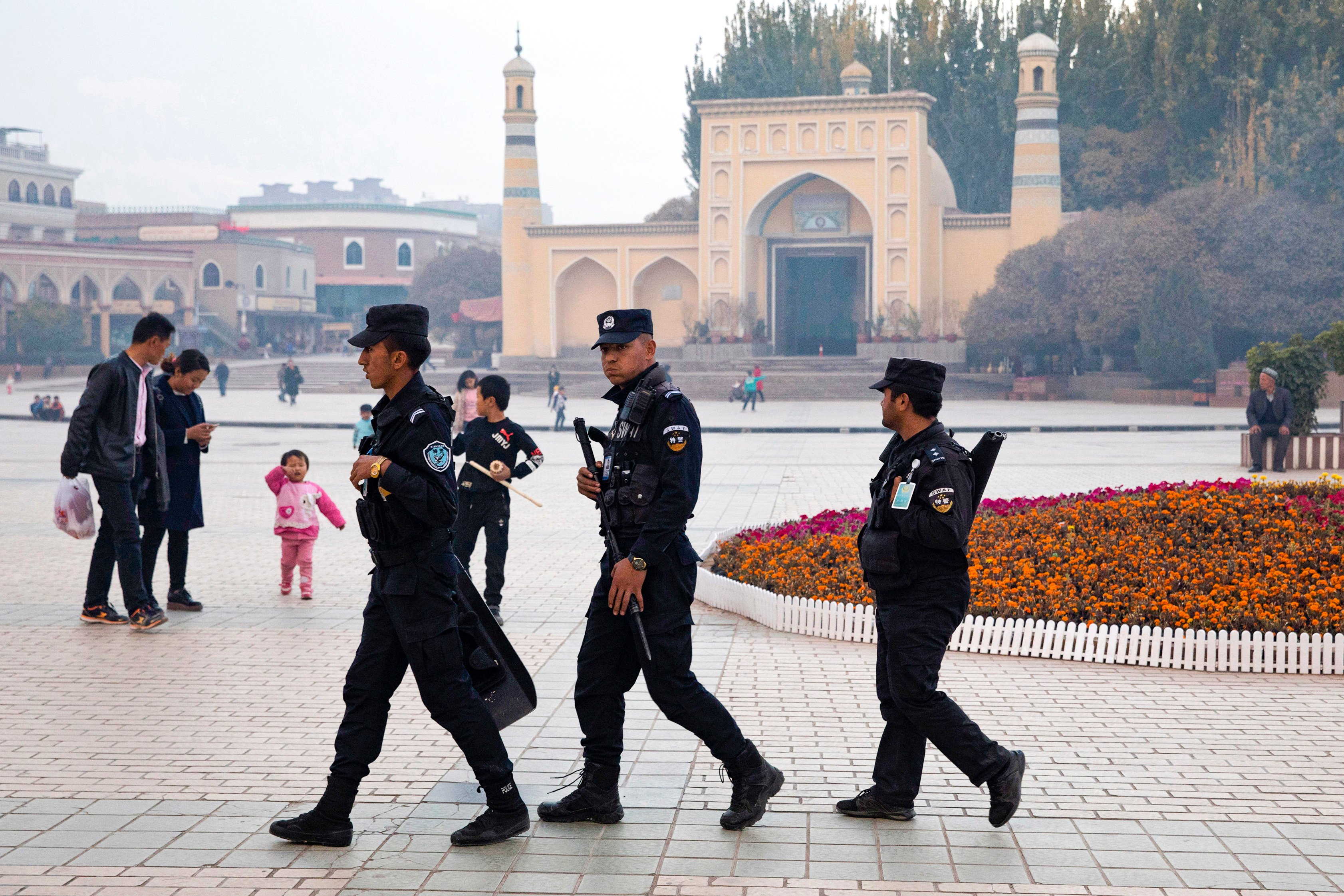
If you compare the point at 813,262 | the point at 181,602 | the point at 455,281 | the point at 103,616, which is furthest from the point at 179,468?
the point at 455,281

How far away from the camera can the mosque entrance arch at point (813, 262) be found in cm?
4706

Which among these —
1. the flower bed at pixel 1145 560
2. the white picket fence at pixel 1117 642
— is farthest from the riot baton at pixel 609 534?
the flower bed at pixel 1145 560

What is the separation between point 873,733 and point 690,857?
160 centimetres

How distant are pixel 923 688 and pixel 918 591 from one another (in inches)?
12.5

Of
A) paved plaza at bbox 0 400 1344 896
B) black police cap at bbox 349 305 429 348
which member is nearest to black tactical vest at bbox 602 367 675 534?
black police cap at bbox 349 305 429 348

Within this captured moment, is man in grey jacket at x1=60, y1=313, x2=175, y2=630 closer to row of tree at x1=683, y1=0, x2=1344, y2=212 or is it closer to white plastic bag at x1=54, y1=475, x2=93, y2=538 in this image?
white plastic bag at x1=54, y1=475, x2=93, y2=538

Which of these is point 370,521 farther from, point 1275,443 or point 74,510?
point 1275,443

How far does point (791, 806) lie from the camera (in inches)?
181

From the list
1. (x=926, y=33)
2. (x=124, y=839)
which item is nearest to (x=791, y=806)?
(x=124, y=839)

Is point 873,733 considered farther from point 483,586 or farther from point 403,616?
point 483,586

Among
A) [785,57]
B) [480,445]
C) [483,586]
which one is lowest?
[483,586]

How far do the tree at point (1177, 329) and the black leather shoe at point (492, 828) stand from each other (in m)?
34.3

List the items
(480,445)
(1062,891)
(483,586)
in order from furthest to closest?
(483,586)
(480,445)
(1062,891)

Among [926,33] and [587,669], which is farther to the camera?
[926,33]
